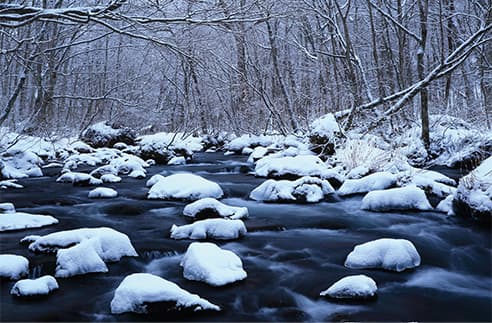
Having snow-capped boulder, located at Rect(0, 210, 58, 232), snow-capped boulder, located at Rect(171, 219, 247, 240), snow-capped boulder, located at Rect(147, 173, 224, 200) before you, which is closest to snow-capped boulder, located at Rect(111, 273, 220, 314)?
snow-capped boulder, located at Rect(171, 219, 247, 240)

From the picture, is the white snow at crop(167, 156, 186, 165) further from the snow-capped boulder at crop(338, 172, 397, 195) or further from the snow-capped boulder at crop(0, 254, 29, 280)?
the snow-capped boulder at crop(0, 254, 29, 280)

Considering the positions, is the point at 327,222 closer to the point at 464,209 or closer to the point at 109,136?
Answer: the point at 464,209

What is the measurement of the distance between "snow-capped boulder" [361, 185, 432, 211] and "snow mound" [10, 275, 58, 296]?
3.99 meters

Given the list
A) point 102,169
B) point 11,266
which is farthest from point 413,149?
point 11,266

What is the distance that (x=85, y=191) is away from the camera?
25.7ft

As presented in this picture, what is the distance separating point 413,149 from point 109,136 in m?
10.3

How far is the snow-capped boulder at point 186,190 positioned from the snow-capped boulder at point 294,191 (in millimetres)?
627

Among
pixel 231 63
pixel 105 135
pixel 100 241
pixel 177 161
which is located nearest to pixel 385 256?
pixel 100 241

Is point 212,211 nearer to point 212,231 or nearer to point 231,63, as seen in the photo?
point 212,231

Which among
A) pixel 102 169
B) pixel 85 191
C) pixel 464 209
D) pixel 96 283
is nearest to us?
pixel 96 283

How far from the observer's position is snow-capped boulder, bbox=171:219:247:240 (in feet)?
15.1

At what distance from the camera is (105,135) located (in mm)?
15789

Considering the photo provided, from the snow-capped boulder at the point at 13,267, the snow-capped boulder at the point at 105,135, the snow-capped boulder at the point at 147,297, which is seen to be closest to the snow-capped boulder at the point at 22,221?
the snow-capped boulder at the point at 13,267

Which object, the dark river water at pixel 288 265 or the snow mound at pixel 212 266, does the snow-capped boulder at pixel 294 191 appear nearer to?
the dark river water at pixel 288 265
